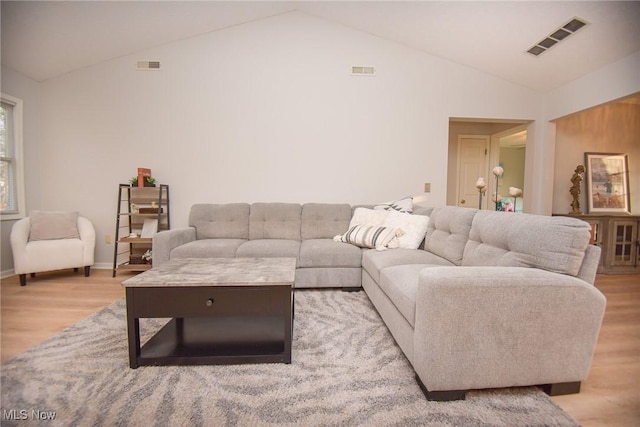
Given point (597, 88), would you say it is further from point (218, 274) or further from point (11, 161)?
point (11, 161)

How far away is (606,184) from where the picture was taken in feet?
12.9

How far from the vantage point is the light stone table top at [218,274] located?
1.47 meters

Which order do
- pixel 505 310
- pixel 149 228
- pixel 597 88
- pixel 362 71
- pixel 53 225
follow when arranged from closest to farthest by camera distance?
1. pixel 505 310
2. pixel 597 88
3. pixel 53 225
4. pixel 149 228
5. pixel 362 71

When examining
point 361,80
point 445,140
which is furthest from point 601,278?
point 361,80

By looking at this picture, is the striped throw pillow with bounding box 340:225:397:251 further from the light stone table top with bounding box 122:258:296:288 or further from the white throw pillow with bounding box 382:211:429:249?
the light stone table top with bounding box 122:258:296:288

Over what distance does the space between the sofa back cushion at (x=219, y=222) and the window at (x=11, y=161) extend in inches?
82.2

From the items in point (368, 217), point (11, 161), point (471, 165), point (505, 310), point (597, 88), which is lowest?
point (505, 310)

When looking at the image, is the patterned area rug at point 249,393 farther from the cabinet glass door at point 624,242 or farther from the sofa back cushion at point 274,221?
the cabinet glass door at point 624,242

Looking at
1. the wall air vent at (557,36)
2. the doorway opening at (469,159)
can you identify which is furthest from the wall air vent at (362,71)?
the doorway opening at (469,159)

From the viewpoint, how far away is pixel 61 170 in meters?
3.54

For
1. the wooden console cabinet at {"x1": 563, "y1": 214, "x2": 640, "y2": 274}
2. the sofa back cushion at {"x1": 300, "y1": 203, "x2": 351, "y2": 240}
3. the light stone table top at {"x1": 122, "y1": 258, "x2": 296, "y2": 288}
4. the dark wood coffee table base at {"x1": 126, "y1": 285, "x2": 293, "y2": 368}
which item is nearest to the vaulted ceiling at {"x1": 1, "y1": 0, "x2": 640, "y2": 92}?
the wooden console cabinet at {"x1": 563, "y1": 214, "x2": 640, "y2": 274}

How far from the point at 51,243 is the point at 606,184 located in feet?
23.5

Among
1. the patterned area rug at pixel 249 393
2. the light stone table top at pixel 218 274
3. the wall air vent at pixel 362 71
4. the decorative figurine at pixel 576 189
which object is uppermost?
the wall air vent at pixel 362 71

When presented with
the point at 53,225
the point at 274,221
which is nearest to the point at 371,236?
the point at 274,221
